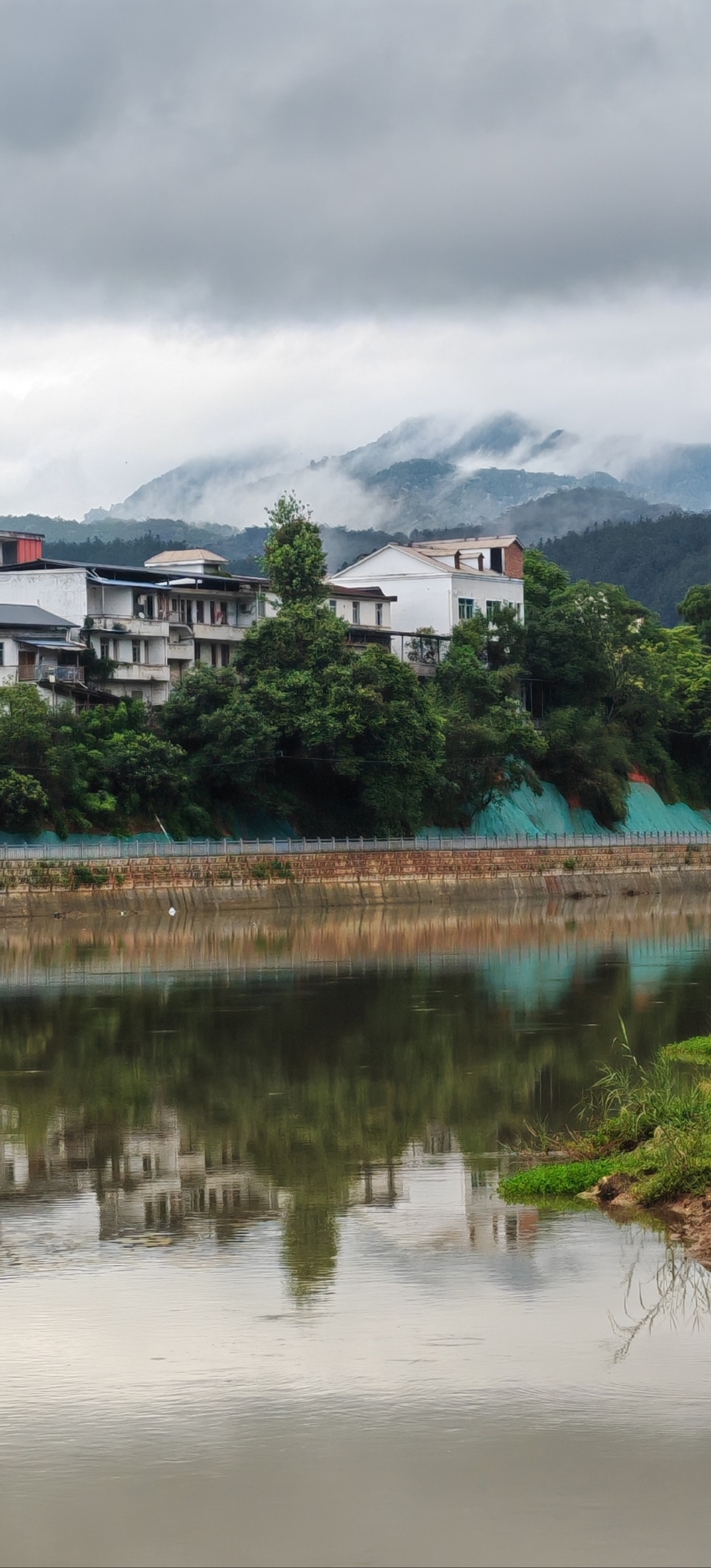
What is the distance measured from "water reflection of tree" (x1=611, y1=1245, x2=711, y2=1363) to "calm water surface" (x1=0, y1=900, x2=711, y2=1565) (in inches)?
1.2

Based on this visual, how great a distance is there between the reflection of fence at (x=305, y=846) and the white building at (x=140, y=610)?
451 inches

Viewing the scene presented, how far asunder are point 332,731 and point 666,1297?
60.2 m

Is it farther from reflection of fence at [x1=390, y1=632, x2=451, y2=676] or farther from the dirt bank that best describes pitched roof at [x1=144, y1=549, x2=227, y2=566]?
the dirt bank

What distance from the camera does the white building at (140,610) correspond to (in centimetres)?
7925

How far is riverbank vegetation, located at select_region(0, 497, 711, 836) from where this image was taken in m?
68.4

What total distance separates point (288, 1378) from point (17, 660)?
64.8m

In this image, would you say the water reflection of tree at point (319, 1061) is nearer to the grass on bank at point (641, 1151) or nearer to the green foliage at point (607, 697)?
the grass on bank at point (641, 1151)

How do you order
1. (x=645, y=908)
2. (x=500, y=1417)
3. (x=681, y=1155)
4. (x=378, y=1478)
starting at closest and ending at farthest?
(x=378, y=1478) < (x=500, y=1417) < (x=681, y=1155) < (x=645, y=908)

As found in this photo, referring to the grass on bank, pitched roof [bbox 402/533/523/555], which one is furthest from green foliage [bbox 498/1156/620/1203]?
pitched roof [bbox 402/533/523/555]

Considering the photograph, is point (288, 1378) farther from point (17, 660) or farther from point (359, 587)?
→ point (359, 587)

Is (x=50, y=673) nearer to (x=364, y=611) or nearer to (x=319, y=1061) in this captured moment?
(x=364, y=611)

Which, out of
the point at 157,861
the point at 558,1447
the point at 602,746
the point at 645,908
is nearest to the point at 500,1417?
the point at 558,1447

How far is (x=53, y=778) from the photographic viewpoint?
6612cm

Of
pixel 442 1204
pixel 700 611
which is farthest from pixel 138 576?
pixel 442 1204
